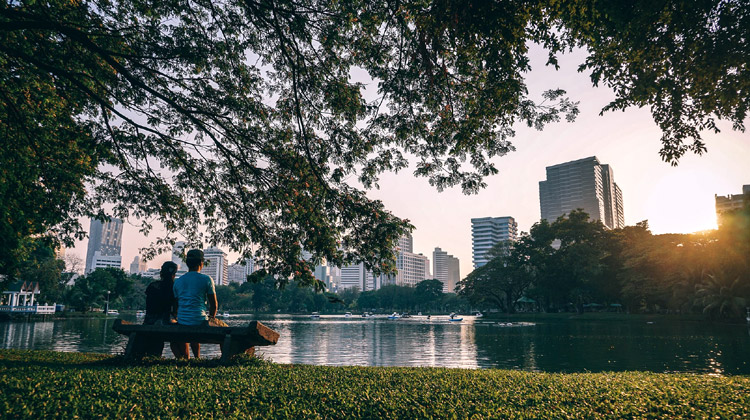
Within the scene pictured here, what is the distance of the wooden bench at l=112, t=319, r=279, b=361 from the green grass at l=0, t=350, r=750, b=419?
1.09 ft

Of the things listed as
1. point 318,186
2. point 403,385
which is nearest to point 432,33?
point 318,186

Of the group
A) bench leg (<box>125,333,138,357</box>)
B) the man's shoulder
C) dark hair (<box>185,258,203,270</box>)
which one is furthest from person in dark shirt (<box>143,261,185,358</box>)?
the man's shoulder

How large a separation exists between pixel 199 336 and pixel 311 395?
2420mm

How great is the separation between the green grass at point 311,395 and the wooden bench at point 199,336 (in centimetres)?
33

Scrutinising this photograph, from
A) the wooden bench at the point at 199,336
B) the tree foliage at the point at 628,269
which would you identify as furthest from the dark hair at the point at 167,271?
the tree foliage at the point at 628,269

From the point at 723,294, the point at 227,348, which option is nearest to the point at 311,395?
the point at 227,348

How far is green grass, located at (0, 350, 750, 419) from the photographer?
468cm

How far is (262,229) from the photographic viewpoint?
9688 mm

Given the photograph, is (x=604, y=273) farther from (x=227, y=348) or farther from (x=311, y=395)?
(x=311, y=395)

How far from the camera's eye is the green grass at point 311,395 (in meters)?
4.68

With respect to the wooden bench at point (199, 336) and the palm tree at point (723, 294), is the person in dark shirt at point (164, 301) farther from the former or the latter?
the palm tree at point (723, 294)

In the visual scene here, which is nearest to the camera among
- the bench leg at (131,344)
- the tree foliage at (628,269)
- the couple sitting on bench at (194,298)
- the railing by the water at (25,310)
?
the couple sitting on bench at (194,298)

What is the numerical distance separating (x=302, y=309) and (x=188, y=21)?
13281 cm

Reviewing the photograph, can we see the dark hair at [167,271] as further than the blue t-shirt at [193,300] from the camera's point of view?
Yes
